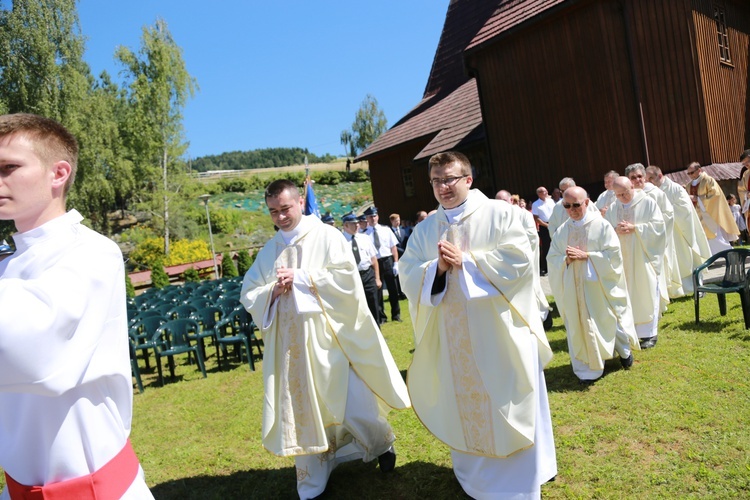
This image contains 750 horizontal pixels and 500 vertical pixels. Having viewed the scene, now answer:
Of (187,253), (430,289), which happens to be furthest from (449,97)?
(430,289)

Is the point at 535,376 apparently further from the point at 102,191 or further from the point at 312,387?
the point at 102,191

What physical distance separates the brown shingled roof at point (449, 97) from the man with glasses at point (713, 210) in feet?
30.5

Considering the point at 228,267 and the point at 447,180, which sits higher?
the point at 447,180

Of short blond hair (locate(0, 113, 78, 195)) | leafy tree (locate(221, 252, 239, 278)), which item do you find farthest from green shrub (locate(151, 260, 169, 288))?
short blond hair (locate(0, 113, 78, 195))

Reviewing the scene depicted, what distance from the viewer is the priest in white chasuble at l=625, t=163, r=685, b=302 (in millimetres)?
8375

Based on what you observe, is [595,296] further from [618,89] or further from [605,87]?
[605,87]

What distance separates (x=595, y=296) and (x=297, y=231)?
11.1ft

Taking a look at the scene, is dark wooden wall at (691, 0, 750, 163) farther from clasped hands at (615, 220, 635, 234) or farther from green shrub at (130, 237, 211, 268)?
green shrub at (130, 237, 211, 268)

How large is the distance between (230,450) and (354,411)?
1.88 m

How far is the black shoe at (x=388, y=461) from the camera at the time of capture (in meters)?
4.78

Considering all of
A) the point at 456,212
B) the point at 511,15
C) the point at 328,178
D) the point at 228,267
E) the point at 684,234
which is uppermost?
the point at 328,178

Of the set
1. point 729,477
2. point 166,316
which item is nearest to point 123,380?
point 729,477

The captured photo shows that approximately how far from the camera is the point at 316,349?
4559 mm

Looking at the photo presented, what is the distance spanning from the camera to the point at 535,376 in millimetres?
4035
